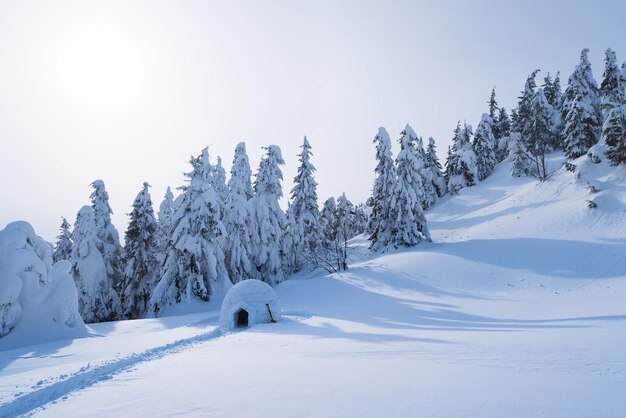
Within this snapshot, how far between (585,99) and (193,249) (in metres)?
45.7

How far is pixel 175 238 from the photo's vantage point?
28.4 meters

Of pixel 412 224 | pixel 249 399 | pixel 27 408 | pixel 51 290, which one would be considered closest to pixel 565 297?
pixel 412 224

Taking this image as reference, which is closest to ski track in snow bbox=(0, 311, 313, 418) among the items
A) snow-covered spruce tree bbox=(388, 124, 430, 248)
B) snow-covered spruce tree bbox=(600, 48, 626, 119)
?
snow-covered spruce tree bbox=(388, 124, 430, 248)

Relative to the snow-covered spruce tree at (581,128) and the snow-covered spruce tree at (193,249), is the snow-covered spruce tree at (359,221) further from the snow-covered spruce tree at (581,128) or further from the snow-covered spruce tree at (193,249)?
the snow-covered spruce tree at (193,249)

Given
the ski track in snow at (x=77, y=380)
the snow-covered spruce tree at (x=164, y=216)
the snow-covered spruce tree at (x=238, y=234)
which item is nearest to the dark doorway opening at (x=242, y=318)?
the ski track in snow at (x=77, y=380)

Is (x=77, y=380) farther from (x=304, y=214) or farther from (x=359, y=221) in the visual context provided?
(x=359, y=221)

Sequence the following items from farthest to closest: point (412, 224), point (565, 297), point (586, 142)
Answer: point (586, 142) < point (412, 224) < point (565, 297)

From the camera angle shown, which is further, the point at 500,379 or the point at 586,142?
the point at 586,142

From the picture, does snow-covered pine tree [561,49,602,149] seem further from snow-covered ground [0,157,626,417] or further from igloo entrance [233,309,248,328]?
igloo entrance [233,309,248,328]

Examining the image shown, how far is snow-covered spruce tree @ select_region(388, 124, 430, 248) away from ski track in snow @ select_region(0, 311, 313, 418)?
2472 cm

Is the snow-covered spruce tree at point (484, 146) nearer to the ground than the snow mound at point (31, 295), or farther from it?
farther from it

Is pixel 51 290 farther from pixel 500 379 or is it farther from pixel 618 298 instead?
pixel 618 298

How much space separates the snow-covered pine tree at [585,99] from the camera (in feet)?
133

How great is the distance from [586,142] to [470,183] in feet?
48.1
